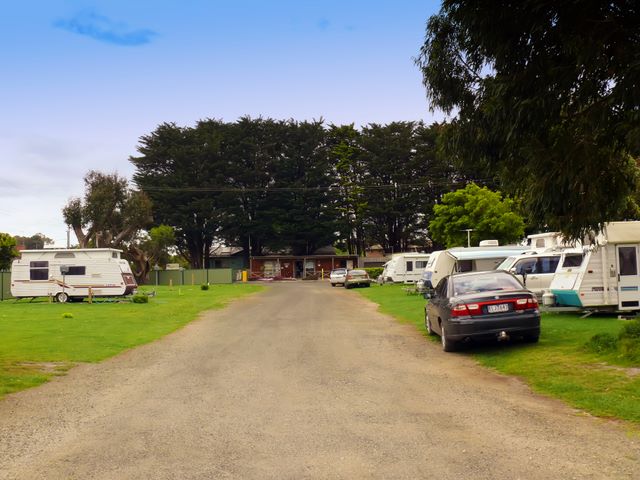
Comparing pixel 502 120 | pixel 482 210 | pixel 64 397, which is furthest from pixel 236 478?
pixel 482 210

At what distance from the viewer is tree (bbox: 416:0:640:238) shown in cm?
855

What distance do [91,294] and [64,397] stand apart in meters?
24.3

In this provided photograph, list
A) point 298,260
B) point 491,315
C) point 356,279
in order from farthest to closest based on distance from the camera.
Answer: point 298,260, point 356,279, point 491,315

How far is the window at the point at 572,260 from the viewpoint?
55.5 ft

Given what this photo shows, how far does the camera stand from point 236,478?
470 centimetres

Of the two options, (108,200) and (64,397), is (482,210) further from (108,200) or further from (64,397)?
(64,397)

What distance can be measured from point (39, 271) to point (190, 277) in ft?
105

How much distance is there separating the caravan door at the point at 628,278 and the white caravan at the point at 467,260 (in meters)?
12.9

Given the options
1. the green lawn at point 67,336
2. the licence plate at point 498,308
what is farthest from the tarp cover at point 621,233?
the green lawn at point 67,336

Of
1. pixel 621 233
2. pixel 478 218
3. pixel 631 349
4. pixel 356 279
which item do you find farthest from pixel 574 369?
pixel 478 218

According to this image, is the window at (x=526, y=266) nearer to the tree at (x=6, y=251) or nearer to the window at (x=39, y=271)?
the window at (x=39, y=271)

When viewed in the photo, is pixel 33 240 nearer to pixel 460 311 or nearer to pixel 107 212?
pixel 107 212

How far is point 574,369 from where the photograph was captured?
9.23m

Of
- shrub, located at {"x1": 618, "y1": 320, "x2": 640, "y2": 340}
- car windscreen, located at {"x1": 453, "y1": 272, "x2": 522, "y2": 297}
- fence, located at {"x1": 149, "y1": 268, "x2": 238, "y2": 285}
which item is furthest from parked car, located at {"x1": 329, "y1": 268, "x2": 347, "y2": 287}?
shrub, located at {"x1": 618, "y1": 320, "x2": 640, "y2": 340}
